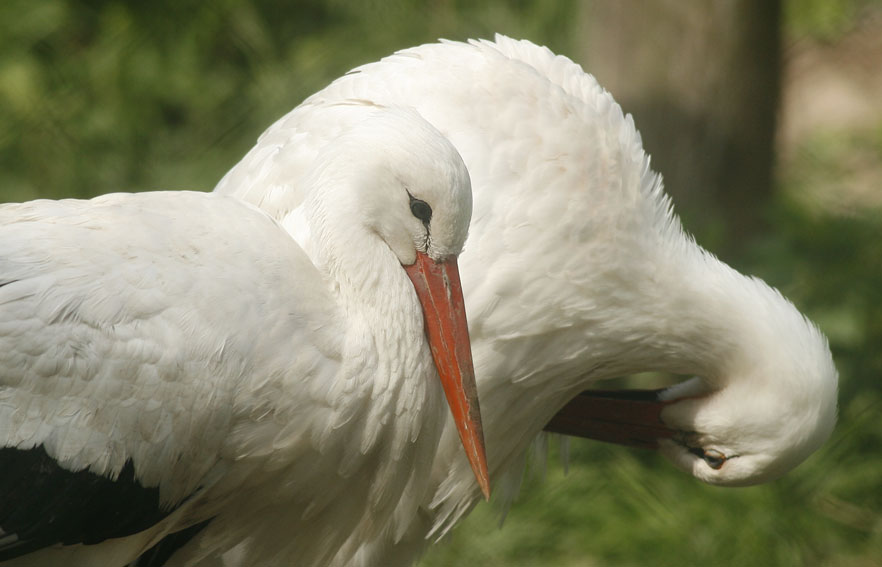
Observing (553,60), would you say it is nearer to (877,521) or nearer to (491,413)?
(491,413)

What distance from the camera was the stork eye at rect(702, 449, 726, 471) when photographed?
258cm

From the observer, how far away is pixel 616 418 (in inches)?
106

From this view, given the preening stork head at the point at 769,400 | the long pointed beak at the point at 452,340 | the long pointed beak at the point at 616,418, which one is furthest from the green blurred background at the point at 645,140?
the long pointed beak at the point at 452,340

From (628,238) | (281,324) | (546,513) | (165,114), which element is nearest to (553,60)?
(628,238)

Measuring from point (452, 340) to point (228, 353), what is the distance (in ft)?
1.28

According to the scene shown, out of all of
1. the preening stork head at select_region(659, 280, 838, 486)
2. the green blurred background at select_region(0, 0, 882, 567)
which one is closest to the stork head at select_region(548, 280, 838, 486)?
the preening stork head at select_region(659, 280, 838, 486)

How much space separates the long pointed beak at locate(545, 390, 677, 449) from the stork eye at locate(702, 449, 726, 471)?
0.29 feet

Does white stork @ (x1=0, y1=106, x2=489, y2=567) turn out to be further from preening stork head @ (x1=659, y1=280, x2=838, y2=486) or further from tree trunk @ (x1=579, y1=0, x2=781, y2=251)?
tree trunk @ (x1=579, y1=0, x2=781, y2=251)

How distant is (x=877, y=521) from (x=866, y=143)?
7.41 feet

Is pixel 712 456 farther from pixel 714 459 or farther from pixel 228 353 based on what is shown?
pixel 228 353

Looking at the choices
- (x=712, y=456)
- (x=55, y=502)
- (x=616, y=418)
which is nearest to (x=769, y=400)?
(x=712, y=456)

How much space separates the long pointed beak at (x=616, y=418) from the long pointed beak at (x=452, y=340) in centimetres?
72

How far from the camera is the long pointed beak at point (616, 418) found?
2.67 metres

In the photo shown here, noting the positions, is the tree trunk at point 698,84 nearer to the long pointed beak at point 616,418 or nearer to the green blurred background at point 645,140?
the green blurred background at point 645,140
